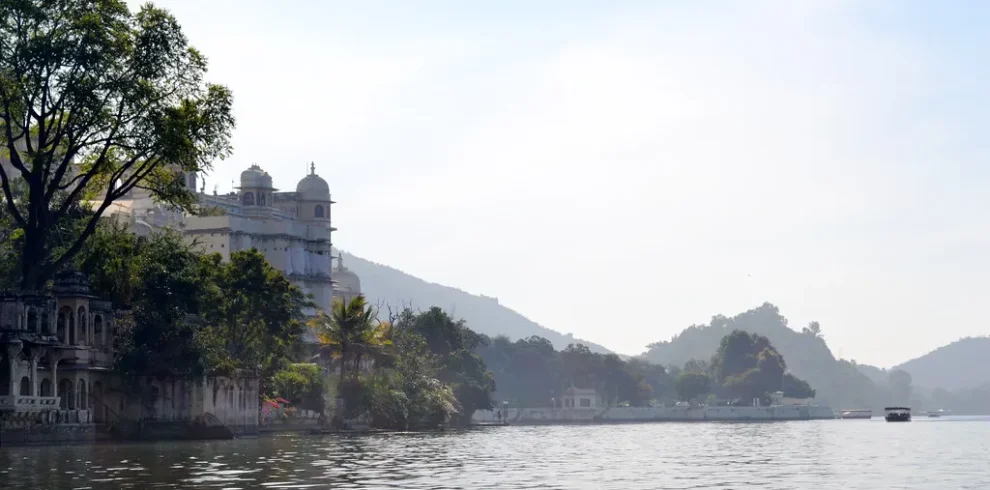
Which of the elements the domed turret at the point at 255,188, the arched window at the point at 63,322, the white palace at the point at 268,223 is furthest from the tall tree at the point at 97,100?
the domed turret at the point at 255,188

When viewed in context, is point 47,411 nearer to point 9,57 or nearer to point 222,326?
point 9,57

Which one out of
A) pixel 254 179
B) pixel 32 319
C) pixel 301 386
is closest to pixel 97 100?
pixel 32 319

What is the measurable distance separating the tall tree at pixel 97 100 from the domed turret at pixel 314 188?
9680 centimetres

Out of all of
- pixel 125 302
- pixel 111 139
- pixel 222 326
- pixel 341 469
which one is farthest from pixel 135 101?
pixel 341 469

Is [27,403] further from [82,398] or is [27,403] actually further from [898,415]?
[898,415]

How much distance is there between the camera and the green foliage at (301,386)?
96.1 m

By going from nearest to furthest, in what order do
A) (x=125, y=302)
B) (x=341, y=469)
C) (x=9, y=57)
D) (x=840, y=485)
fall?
(x=840, y=485), (x=341, y=469), (x=9, y=57), (x=125, y=302)

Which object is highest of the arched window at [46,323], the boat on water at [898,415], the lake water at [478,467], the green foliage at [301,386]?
the arched window at [46,323]

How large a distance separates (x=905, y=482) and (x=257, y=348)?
5701 cm

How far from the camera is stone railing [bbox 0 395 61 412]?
61.8m

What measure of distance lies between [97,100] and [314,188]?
4007 inches

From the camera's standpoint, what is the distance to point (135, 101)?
66688 millimetres

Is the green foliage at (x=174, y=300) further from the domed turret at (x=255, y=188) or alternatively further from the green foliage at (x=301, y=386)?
the domed turret at (x=255, y=188)

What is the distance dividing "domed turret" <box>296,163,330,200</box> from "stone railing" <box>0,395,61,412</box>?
10208cm
